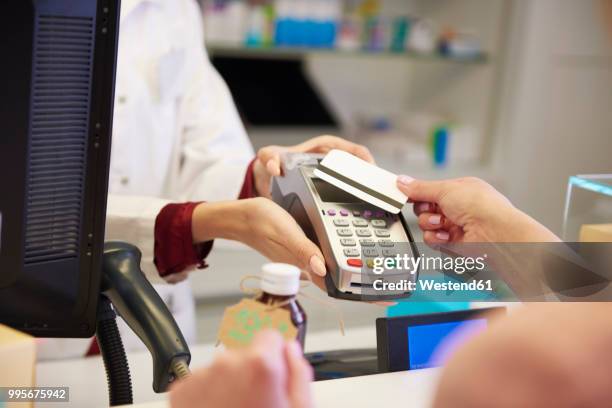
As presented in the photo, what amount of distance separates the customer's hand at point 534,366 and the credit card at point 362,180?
39cm

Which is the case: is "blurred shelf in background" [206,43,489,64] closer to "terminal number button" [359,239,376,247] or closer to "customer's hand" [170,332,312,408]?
"terminal number button" [359,239,376,247]

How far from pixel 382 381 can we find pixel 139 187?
2.33 feet

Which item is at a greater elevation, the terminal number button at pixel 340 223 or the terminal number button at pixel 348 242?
the terminal number button at pixel 340 223

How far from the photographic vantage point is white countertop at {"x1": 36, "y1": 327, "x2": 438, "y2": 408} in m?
0.60

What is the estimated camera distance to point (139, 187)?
1.22 metres

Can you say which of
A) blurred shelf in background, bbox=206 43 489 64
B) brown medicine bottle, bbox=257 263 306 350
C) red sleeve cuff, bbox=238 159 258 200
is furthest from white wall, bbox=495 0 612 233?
brown medicine bottle, bbox=257 263 306 350

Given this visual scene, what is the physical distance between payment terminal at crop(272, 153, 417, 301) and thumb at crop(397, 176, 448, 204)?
0.13 ft

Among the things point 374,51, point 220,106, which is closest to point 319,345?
point 220,106

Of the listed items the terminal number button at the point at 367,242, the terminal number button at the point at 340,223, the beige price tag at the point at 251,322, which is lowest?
the beige price tag at the point at 251,322

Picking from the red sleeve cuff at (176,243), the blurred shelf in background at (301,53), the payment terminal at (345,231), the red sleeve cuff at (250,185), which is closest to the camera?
the payment terminal at (345,231)

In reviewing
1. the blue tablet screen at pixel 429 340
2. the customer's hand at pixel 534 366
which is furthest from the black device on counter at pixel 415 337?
the customer's hand at pixel 534 366

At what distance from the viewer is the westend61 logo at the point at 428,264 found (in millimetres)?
674

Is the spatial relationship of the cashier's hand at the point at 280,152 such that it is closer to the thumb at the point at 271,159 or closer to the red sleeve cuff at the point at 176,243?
the thumb at the point at 271,159

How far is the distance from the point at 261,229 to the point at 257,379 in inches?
16.9
